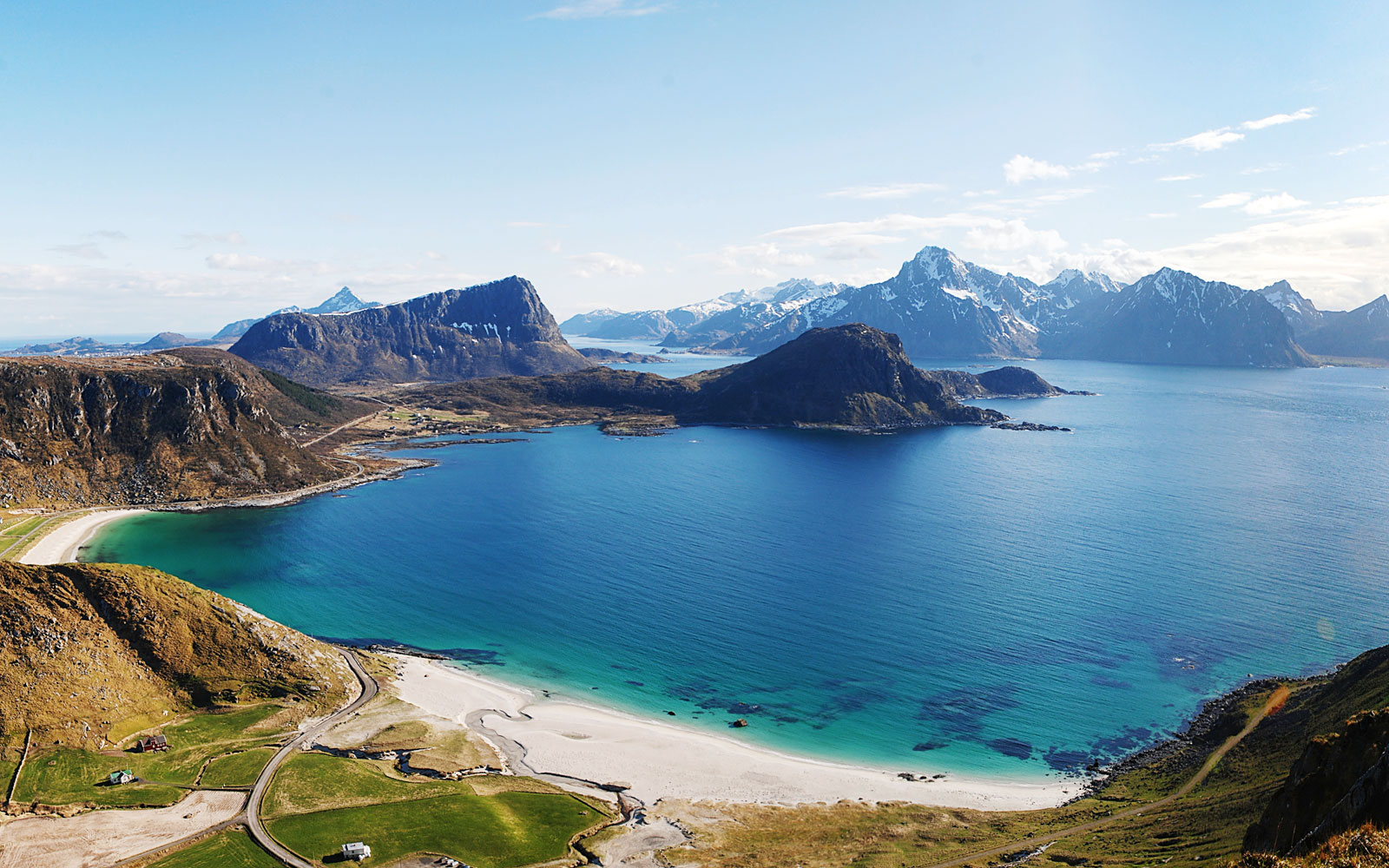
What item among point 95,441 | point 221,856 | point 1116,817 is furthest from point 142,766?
point 95,441

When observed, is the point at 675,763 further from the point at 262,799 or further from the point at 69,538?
the point at 69,538

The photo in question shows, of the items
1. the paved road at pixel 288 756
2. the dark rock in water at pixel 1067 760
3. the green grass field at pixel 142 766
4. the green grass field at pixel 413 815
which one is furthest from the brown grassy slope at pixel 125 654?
the dark rock in water at pixel 1067 760

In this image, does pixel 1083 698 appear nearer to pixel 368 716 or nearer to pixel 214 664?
pixel 368 716

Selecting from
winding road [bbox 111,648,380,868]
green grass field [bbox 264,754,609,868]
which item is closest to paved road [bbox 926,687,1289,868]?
green grass field [bbox 264,754,609,868]

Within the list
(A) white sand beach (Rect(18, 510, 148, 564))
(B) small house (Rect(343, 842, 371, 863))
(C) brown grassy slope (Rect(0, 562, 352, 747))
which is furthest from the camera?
(A) white sand beach (Rect(18, 510, 148, 564))

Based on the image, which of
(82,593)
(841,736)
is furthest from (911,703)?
(82,593)

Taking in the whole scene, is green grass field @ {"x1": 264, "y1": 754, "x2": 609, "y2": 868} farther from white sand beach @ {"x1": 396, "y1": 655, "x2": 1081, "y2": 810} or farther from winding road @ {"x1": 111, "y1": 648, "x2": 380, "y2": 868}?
white sand beach @ {"x1": 396, "y1": 655, "x2": 1081, "y2": 810}

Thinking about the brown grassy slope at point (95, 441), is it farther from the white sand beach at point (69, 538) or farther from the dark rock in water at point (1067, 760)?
the dark rock in water at point (1067, 760)
